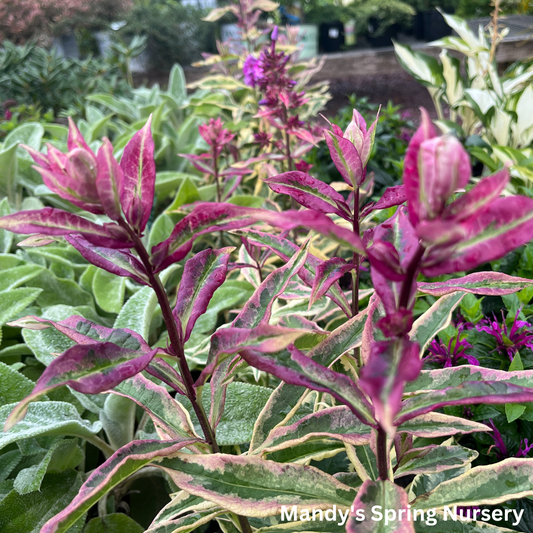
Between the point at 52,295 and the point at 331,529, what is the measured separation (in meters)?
0.94

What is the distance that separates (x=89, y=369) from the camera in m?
0.42

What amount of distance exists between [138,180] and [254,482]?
0.36 meters

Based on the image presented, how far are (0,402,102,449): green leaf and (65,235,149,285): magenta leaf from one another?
0.34m

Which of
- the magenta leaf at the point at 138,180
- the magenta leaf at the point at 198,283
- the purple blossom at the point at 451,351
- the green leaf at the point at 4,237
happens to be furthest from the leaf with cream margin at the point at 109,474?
the green leaf at the point at 4,237

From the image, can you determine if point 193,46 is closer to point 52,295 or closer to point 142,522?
point 52,295

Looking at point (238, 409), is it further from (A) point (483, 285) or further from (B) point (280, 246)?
(A) point (483, 285)

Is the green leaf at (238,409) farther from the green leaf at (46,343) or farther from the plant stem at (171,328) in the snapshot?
the green leaf at (46,343)

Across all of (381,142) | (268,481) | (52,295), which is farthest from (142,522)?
(381,142)

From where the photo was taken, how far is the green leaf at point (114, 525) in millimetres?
763

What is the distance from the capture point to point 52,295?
117 cm

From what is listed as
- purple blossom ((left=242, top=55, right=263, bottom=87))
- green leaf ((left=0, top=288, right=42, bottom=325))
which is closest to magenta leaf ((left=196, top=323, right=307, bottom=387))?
green leaf ((left=0, top=288, right=42, bottom=325))

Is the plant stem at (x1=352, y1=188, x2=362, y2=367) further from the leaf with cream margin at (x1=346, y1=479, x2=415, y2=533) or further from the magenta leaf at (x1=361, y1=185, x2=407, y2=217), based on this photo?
the leaf with cream margin at (x1=346, y1=479, x2=415, y2=533)

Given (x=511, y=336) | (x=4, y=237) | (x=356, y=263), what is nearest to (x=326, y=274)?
(x=356, y=263)

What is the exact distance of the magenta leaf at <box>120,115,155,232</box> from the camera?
452 millimetres
